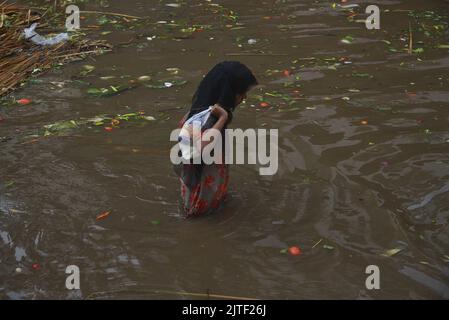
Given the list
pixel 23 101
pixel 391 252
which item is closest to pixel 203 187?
pixel 391 252

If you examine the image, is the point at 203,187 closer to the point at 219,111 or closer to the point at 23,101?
the point at 219,111

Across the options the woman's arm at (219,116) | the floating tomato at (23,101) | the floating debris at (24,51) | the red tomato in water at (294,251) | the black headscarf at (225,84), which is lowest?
the red tomato in water at (294,251)

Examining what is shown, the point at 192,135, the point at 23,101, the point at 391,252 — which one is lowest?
the point at 391,252

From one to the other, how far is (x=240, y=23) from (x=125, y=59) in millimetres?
1786

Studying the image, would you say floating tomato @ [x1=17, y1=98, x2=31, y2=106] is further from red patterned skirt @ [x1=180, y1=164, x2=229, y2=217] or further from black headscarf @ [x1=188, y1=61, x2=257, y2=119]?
black headscarf @ [x1=188, y1=61, x2=257, y2=119]

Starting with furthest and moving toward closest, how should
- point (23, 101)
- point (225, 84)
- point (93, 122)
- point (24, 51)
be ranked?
point (24, 51)
point (23, 101)
point (93, 122)
point (225, 84)

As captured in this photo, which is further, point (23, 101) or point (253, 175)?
point (23, 101)

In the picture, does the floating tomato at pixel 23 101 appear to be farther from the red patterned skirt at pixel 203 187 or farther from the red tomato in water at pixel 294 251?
the red tomato in water at pixel 294 251

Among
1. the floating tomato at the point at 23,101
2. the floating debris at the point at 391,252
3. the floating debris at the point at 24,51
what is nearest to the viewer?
the floating debris at the point at 391,252

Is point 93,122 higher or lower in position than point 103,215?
higher

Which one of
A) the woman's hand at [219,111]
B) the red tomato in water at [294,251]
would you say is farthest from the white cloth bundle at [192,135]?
the red tomato in water at [294,251]

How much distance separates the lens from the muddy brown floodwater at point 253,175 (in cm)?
351

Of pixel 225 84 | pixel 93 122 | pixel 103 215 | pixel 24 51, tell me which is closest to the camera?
pixel 225 84

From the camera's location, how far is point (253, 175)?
461 centimetres
